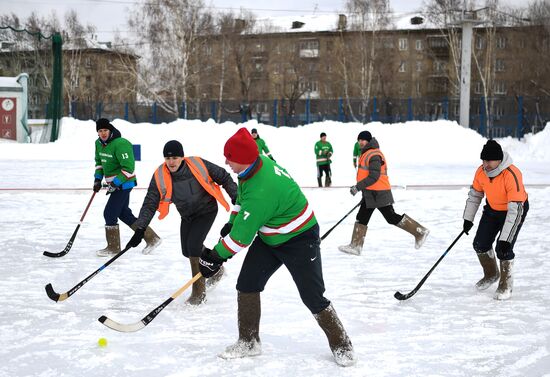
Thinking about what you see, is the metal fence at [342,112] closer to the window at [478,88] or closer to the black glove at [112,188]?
the window at [478,88]

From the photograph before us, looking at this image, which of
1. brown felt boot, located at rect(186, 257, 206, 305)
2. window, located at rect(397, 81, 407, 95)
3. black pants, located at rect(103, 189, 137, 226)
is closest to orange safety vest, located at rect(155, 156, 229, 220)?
brown felt boot, located at rect(186, 257, 206, 305)

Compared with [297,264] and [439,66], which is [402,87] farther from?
[297,264]

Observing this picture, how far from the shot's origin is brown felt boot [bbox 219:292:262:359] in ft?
12.3

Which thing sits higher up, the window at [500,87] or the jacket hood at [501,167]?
the window at [500,87]

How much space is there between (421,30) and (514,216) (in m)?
43.8

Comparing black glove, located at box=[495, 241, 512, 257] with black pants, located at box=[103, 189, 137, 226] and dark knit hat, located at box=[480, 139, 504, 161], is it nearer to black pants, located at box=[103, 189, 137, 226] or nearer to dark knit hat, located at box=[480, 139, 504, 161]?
dark knit hat, located at box=[480, 139, 504, 161]

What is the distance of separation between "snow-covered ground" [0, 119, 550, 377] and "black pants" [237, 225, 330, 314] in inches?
17.1

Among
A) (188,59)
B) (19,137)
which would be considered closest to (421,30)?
(188,59)

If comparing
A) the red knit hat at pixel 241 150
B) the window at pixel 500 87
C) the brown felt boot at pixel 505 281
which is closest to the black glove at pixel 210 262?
the red knit hat at pixel 241 150

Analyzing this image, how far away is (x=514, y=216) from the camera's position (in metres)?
4.68

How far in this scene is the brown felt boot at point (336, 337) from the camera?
11.9 ft

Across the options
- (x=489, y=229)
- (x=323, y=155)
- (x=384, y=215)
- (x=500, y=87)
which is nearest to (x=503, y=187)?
(x=489, y=229)

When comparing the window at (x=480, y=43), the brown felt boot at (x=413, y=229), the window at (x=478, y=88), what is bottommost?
the brown felt boot at (x=413, y=229)

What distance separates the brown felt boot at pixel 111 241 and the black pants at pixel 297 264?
3307mm
